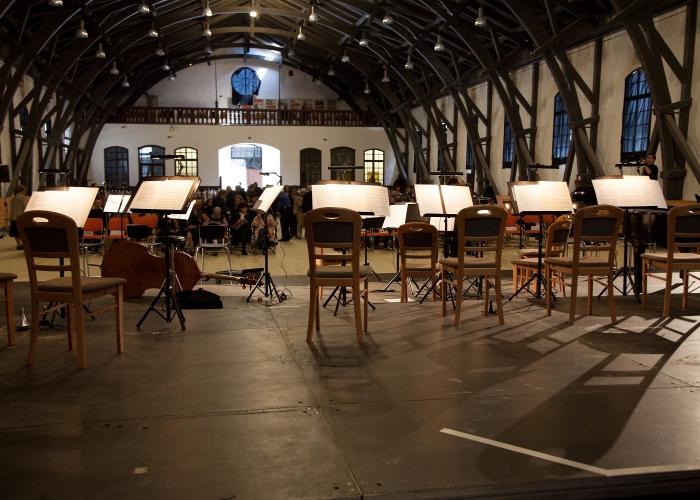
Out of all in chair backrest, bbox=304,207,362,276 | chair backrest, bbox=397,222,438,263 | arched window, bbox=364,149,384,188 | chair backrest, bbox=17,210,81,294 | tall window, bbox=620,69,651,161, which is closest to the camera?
chair backrest, bbox=17,210,81,294

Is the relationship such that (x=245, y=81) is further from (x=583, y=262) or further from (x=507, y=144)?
(x=583, y=262)

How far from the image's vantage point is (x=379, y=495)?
2.36 metres

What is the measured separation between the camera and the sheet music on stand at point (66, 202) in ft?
15.5

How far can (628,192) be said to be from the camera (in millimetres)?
6254

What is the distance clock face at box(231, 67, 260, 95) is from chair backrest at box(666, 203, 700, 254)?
931 inches

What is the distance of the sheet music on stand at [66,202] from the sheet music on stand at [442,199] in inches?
112

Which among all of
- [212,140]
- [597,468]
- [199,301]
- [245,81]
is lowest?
[597,468]

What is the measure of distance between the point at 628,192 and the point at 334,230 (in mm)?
3227

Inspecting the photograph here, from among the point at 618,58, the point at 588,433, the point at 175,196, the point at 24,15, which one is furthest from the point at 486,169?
the point at 588,433

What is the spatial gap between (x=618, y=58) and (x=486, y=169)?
5.45m

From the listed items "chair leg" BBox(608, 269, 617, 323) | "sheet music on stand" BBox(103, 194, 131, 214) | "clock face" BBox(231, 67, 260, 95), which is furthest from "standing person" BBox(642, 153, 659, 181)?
"clock face" BBox(231, 67, 260, 95)

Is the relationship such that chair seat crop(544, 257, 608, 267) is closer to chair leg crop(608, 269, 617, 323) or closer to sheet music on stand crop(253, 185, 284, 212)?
chair leg crop(608, 269, 617, 323)

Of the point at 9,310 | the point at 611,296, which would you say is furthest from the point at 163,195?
the point at 611,296

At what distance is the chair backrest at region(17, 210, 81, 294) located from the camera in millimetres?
3816
